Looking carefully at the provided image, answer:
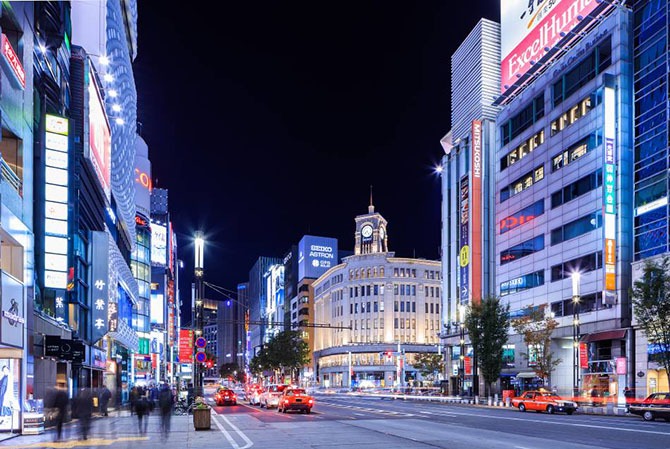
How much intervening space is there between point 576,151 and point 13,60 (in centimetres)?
4985

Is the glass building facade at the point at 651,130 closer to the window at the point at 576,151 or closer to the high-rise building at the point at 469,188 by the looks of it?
the window at the point at 576,151

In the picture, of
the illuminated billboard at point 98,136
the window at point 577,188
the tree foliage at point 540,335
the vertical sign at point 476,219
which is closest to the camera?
the illuminated billboard at point 98,136

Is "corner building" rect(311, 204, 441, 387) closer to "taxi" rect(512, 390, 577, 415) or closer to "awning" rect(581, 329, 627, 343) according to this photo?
"awning" rect(581, 329, 627, 343)

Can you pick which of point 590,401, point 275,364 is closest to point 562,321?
point 590,401

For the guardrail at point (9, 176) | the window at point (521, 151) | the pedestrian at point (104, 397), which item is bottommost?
Answer: the pedestrian at point (104, 397)

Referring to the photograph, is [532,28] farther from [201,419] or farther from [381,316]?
[381,316]

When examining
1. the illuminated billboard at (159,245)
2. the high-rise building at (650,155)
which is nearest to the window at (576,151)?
the high-rise building at (650,155)

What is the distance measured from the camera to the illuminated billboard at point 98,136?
1725 inches

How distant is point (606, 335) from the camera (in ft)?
182

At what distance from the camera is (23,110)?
28.8 metres

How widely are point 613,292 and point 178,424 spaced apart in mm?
38967

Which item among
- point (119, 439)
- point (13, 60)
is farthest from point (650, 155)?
point (13, 60)

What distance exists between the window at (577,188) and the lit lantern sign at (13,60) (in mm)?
46194

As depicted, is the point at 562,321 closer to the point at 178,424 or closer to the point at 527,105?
the point at 527,105
